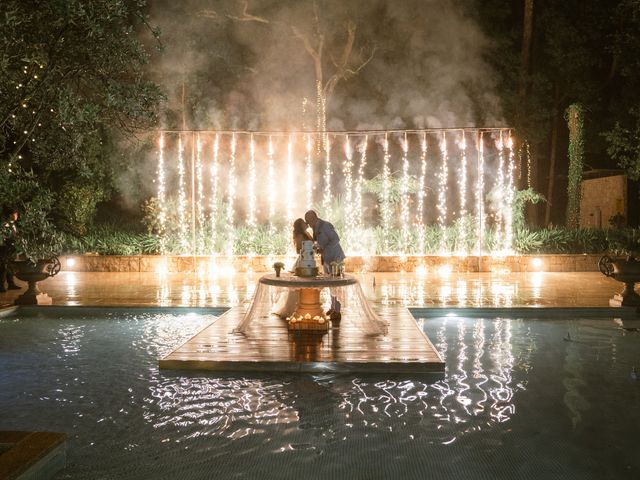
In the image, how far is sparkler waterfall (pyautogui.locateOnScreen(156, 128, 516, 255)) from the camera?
57.9 ft

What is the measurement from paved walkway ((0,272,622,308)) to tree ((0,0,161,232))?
5377 millimetres

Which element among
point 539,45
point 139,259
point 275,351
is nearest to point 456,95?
point 539,45

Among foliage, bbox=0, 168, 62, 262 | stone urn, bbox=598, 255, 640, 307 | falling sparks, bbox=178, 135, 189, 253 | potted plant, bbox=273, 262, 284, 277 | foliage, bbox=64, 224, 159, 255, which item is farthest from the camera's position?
falling sparks, bbox=178, 135, 189, 253

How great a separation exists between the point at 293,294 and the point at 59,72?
195 inches

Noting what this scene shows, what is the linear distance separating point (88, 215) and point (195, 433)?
15.3 m

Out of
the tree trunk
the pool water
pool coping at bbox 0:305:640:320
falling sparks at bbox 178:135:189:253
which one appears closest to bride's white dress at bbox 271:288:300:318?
pool coping at bbox 0:305:640:320

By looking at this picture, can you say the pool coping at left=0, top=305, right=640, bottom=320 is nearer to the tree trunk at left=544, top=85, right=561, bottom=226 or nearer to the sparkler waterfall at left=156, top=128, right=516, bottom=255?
the sparkler waterfall at left=156, top=128, right=516, bottom=255

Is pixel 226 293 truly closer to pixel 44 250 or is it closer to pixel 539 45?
pixel 44 250

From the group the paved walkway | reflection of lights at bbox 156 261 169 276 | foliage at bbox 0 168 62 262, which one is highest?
foliage at bbox 0 168 62 262

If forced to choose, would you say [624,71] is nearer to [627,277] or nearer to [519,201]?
[519,201]

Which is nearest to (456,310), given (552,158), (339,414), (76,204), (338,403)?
(338,403)

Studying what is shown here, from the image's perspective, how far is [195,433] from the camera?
4727mm

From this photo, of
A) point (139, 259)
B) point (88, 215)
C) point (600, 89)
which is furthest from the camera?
point (600, 89)

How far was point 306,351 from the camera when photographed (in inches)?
274
